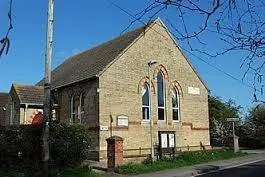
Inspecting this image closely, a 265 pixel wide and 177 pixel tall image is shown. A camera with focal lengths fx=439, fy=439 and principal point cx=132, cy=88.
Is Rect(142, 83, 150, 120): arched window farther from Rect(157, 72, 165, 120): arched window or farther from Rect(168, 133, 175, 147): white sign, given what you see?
Rect(168, 133, 175, 147): white sign

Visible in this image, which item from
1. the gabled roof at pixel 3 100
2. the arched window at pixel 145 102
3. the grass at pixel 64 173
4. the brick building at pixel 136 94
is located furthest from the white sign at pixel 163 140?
the gabled roof at pixel 3 100

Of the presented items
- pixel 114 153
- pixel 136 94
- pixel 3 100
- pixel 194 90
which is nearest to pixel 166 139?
pixel 136 94

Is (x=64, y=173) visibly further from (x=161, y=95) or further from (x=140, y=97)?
(x=161, y=95)

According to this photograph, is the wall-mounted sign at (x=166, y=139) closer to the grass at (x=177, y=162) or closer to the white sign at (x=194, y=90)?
the grass at (x=177, y=162)

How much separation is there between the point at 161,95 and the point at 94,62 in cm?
562

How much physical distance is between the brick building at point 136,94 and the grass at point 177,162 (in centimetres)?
253

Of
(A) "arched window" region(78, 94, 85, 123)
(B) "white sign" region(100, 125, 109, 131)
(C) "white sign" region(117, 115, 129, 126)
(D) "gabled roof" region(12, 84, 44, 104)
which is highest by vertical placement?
(D) "gabled roof" region(12, 84, 44, 104)

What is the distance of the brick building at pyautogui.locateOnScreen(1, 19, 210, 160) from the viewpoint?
2898cm

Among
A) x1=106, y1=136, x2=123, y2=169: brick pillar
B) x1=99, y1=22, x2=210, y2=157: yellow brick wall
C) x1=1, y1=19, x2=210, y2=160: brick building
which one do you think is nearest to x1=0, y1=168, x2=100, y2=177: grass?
x1=106, y1=136, x2=123, y2=169: brick pillar

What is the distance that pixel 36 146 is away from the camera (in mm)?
21969

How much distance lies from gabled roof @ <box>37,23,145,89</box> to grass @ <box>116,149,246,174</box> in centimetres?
727

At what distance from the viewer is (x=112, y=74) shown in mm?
29547

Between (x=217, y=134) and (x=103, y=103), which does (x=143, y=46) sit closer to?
(x=103, y=103)

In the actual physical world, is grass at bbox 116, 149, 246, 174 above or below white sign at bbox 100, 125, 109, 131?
below
